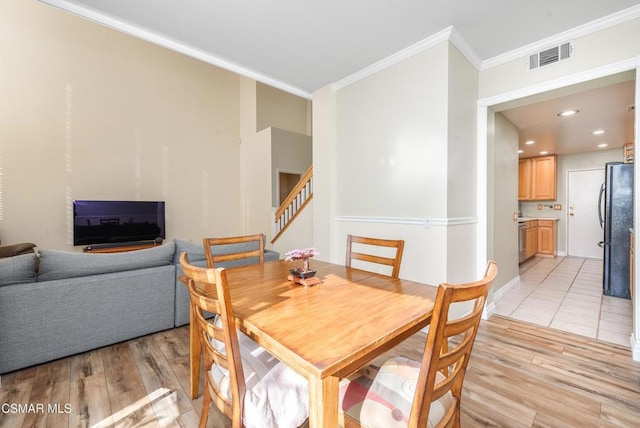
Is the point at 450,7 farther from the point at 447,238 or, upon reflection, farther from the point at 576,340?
the point at 576,340

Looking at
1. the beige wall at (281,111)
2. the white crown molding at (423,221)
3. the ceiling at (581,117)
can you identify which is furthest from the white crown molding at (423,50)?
the beige wall at (281,111)

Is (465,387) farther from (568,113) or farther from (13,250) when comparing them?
(13,250)

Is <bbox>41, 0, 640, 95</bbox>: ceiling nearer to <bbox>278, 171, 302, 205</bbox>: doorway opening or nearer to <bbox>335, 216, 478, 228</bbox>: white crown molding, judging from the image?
<bbox>335, 216, 478, 228</bbox>: white crown molding

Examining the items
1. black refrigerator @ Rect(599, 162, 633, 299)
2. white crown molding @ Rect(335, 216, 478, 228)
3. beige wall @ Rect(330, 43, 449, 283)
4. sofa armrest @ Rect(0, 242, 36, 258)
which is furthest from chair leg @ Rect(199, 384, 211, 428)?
black refrigerator @ Rect(599, 162, 633, 299)

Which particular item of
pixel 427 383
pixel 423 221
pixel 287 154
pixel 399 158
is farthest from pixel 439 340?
pixel 287 154

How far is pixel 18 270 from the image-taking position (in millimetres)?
1942

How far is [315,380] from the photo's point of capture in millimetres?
788

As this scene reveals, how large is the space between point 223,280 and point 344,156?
2755 mm

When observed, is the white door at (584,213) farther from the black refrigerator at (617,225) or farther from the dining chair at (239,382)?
the dining chair at (239,382)

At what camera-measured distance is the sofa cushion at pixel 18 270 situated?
1.90 metres

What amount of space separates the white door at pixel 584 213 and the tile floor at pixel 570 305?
5.08ft

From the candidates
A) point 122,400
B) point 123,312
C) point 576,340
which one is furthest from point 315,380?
point 576,340

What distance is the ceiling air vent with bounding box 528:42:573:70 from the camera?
2.46m

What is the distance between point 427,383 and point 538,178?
7655 mm
